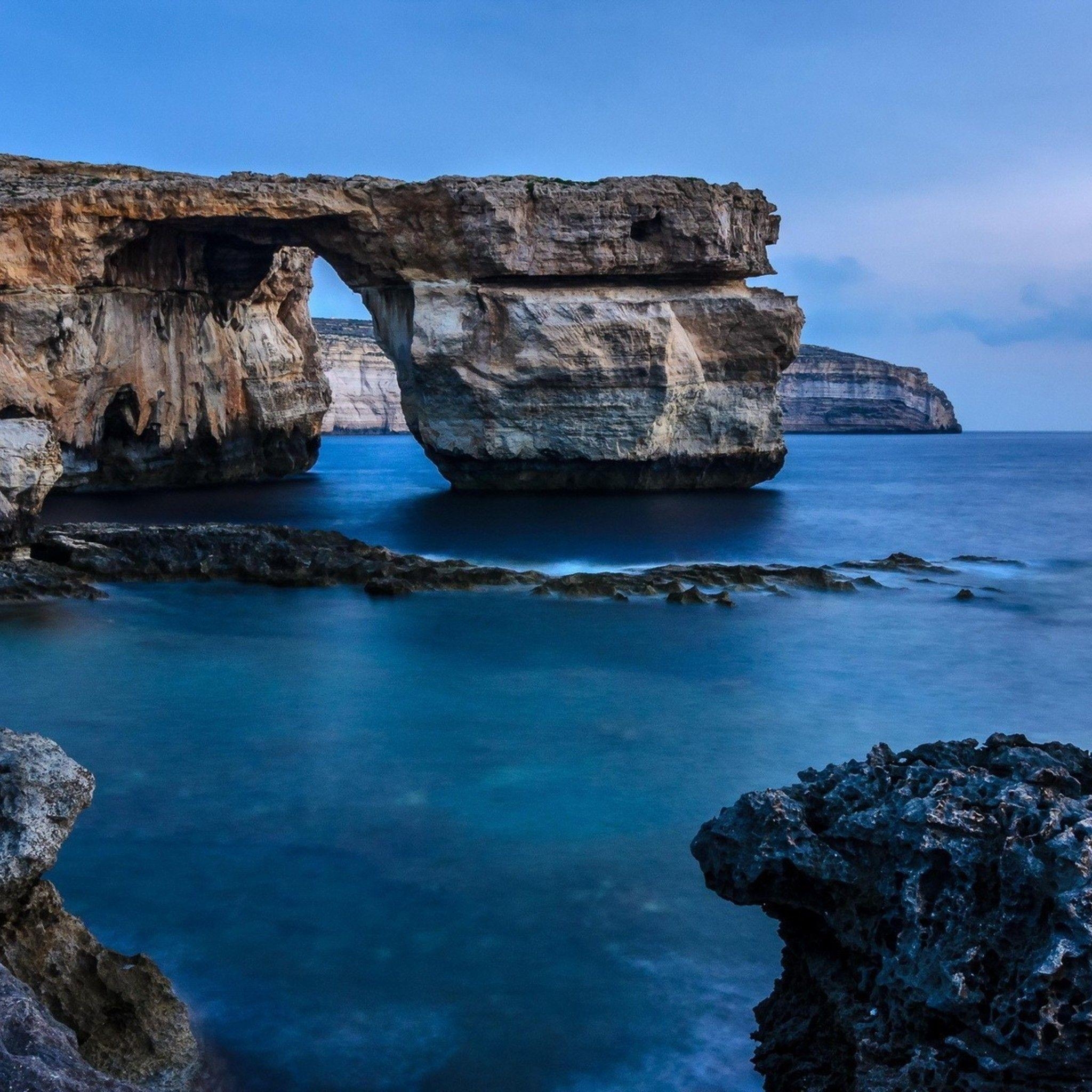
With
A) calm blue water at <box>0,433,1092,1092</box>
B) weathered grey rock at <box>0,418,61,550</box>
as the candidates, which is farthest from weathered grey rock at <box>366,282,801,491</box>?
weathered grey rock at <box>0,418,61,550</box>

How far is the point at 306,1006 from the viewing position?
6.00 m

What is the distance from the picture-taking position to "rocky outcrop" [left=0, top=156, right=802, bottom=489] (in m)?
28.7

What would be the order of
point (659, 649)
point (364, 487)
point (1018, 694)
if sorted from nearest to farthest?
point (1018, 694), point (659, 649), point (364, 487)

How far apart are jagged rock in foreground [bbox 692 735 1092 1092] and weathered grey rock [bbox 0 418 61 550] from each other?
16619 mm

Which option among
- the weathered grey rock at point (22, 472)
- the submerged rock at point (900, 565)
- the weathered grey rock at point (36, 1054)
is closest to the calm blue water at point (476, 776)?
the submerged rock at point (900, 565)

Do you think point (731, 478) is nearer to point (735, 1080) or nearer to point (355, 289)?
point (355, 289)

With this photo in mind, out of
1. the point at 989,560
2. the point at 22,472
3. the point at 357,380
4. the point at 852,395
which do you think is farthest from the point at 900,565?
the point at 852,395

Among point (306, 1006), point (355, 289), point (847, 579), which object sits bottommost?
point (306, 1006)

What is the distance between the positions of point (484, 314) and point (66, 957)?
2680cm

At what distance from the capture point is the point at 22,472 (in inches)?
741

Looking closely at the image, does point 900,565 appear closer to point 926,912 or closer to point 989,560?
point 989,560

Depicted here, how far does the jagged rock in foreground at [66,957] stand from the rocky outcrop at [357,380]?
90.7 m

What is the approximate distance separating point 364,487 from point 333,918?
3629cm

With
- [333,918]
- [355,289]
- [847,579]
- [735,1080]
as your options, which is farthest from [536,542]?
[735,1080]
